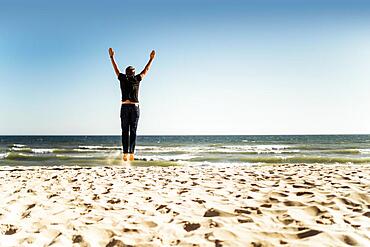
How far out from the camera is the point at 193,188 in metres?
5.49

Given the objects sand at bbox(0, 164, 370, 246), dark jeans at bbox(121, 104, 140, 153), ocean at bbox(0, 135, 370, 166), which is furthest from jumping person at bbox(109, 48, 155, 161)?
ocean at bbox(0, 135, 370, 166)

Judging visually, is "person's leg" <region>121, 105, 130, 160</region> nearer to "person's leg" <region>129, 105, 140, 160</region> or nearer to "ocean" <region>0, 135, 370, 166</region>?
"person's leg" <region>129, 105, 140, 160</region>

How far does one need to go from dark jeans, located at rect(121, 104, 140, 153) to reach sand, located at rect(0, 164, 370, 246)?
2463 mm

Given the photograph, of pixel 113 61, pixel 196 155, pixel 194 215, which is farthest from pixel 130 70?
pixel 196 155

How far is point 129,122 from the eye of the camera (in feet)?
26.8

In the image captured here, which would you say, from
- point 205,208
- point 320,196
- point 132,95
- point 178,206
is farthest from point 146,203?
point 132,95

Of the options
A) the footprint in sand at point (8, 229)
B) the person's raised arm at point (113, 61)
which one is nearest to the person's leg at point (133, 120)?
the person's raised arm at point (113, 61)

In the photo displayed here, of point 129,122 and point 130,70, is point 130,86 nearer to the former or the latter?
point 130,70

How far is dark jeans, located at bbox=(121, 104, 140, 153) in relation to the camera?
26.4ft

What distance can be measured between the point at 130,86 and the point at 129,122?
88 centimetres

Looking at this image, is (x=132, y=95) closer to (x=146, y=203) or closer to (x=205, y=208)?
(x=146, y=203)

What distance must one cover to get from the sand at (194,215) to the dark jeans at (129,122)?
2463 millimetres

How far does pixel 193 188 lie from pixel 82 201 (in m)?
1.75

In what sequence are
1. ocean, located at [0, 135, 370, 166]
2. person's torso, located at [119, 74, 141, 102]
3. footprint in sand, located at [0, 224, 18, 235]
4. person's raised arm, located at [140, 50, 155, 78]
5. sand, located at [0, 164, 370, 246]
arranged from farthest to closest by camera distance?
ocean, located at [0, 135, 370, 166]
person's raised arm, located at [140, 50, 155, 78]
person's torso, located at [119, 74, 141, 102]
footprint in sand, located at [0, 224, 18, 235]
sand, located at [0, 164, 370, 246]
